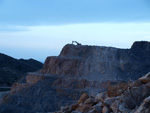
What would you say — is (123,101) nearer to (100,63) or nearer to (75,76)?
(75,76)

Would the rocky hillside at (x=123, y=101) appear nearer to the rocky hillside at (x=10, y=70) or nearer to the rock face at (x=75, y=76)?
the rock face at (x=75, y=76)

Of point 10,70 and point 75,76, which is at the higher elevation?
point 75,76

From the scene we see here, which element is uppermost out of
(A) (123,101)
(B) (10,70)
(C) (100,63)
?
(C) (100,63)

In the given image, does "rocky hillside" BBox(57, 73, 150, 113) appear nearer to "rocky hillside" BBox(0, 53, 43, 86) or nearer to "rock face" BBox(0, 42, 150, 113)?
"rock face" BBox(0, 42, 150, 113)

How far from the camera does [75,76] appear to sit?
2280 cm

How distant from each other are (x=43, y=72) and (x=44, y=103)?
440 centimetres

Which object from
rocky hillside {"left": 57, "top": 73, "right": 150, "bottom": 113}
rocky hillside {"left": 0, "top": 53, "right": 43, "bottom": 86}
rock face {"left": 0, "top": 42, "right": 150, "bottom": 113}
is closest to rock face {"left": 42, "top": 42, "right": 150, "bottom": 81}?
rock face {"left": 0, "top": 42, "right": 150, "bottom": 113}

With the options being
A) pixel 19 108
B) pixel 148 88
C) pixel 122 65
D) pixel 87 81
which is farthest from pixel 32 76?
pixel 148 88

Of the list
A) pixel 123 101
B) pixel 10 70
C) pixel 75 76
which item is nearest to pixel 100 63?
pixel 75 76


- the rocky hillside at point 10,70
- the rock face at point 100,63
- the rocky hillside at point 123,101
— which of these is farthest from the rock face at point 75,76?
the rocky hillside at point 10,70

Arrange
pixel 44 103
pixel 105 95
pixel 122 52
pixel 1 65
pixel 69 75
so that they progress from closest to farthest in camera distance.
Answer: pixel 105 95
pixel 44 103
pixel 69 75
pixel 122 52
pixel 1 65

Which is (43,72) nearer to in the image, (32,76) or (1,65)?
(32,76)

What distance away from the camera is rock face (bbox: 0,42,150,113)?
20922 mm

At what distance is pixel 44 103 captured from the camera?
68.5ft
